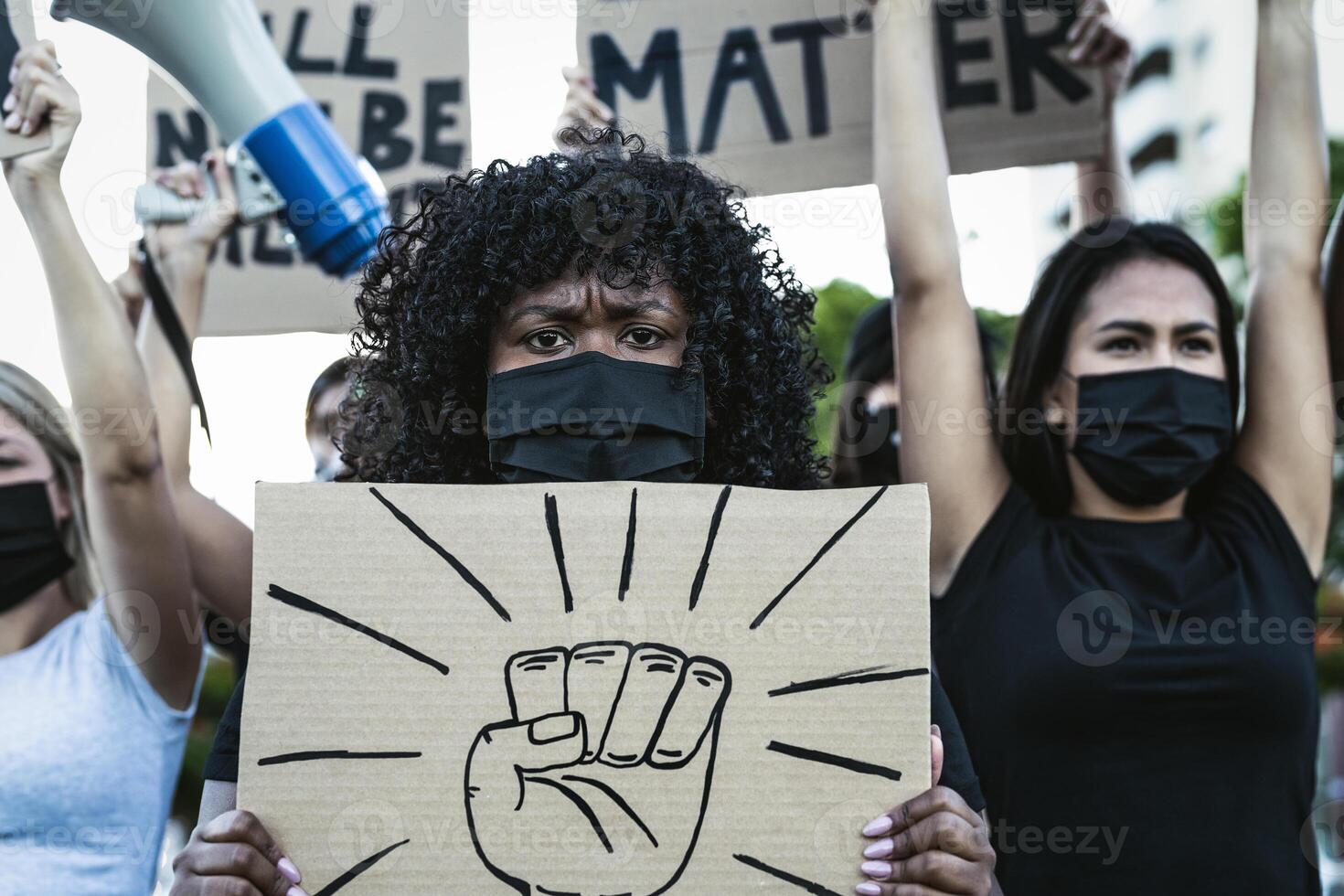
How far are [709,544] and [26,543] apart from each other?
182 cm

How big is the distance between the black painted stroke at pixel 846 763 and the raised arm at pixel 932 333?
112cm

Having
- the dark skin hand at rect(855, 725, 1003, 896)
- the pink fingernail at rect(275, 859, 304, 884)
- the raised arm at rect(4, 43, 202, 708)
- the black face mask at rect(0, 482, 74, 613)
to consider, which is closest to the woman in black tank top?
the dark skin hand at rect(855, 725, 1003, 896)

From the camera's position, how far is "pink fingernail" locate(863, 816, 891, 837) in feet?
4.88

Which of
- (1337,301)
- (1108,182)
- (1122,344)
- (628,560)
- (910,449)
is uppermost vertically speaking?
(1108,182)

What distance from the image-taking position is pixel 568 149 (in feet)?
8.77

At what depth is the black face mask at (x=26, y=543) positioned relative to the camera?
2.66 meters

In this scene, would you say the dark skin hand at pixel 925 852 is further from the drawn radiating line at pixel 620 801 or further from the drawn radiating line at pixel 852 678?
the drawn radiating line at pixel 620 801

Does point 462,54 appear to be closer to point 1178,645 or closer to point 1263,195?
point 1263,195

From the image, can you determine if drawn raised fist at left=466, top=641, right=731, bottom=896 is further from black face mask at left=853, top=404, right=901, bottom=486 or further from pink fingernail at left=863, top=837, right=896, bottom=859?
black face mask at left=853, top=404, right=901, bottom=486

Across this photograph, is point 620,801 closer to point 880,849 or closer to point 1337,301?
point 880,849

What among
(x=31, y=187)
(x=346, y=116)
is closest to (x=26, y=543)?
(x=31, y=187)

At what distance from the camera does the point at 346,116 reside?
341 cm

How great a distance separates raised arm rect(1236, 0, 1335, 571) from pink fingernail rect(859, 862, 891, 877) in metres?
1.61

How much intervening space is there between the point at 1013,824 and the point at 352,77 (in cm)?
256
